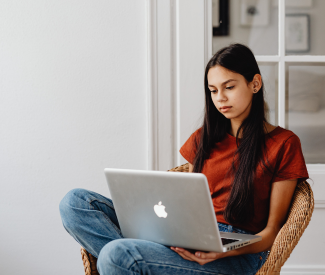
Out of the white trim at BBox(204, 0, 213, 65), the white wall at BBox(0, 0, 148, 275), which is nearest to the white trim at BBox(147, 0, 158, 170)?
the white wall at BBox(0, 0, 148, 275)

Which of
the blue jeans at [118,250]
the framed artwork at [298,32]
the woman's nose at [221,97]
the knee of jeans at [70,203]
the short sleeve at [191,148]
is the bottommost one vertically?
the blue jeans at [118,250]

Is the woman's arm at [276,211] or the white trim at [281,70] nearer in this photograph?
the woman's arm at [276,211]

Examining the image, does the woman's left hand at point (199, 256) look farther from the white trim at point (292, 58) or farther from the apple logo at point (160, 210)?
the white trim at point (292, 58)

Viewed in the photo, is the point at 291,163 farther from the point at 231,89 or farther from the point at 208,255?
the point at 208,255

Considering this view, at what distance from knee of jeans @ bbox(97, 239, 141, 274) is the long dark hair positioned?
368 millimetres

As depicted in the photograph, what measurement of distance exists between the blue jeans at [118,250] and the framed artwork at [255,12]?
1.13 meters

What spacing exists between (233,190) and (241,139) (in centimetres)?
20

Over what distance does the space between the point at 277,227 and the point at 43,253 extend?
1291mm

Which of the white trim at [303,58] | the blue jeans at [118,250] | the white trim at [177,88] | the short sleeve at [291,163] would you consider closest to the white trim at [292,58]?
the white trim at [303,58]

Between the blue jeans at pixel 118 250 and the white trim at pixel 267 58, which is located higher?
the white trim at pixel 267 58

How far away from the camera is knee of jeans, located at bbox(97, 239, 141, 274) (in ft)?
2.90

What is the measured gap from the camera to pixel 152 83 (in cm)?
175

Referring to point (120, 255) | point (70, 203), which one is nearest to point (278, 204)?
point (120, 255)

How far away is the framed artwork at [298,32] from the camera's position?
5.81 feet
